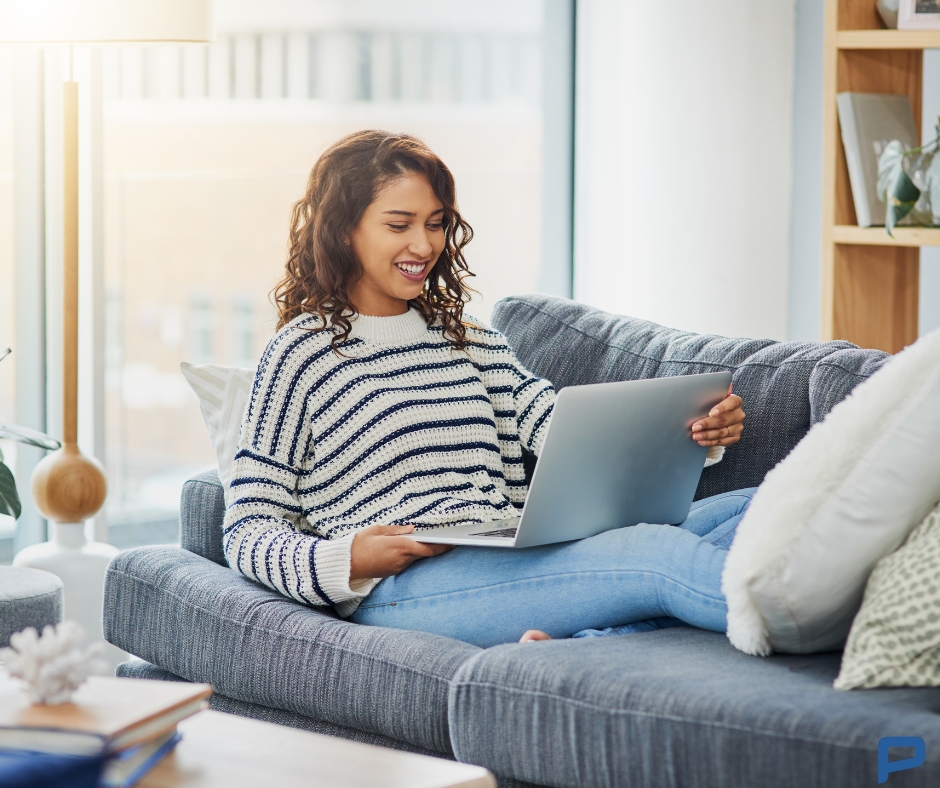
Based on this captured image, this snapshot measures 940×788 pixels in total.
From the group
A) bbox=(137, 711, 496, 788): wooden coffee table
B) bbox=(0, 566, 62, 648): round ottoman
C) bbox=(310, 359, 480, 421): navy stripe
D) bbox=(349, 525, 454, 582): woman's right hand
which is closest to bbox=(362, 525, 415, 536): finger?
bbox=(349, 525, 454, 582): woman's right hand

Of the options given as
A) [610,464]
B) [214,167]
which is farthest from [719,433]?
[214,167]

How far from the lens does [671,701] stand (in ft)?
4.08

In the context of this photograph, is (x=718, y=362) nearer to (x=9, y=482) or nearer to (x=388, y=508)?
(x=388, y=508)

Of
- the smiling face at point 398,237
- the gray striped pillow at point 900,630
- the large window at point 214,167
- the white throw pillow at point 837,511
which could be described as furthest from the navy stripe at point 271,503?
the large window at point 214,167

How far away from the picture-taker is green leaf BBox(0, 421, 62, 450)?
7.35 ft

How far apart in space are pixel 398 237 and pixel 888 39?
1288 millimetres

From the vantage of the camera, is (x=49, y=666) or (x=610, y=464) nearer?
(x=49, y=666)

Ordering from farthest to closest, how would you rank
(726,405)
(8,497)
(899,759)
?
1. (8,497)
2. (726,405)
3. (899,759)

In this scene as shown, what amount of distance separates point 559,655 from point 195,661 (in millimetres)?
566

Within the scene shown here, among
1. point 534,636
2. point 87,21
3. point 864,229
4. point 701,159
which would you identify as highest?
point 87,21

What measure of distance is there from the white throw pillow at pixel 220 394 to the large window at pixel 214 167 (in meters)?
1.24

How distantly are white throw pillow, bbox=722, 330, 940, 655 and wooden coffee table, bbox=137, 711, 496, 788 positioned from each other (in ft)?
1.41

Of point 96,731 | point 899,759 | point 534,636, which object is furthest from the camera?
point 534,636

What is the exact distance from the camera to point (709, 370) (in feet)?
6.59
